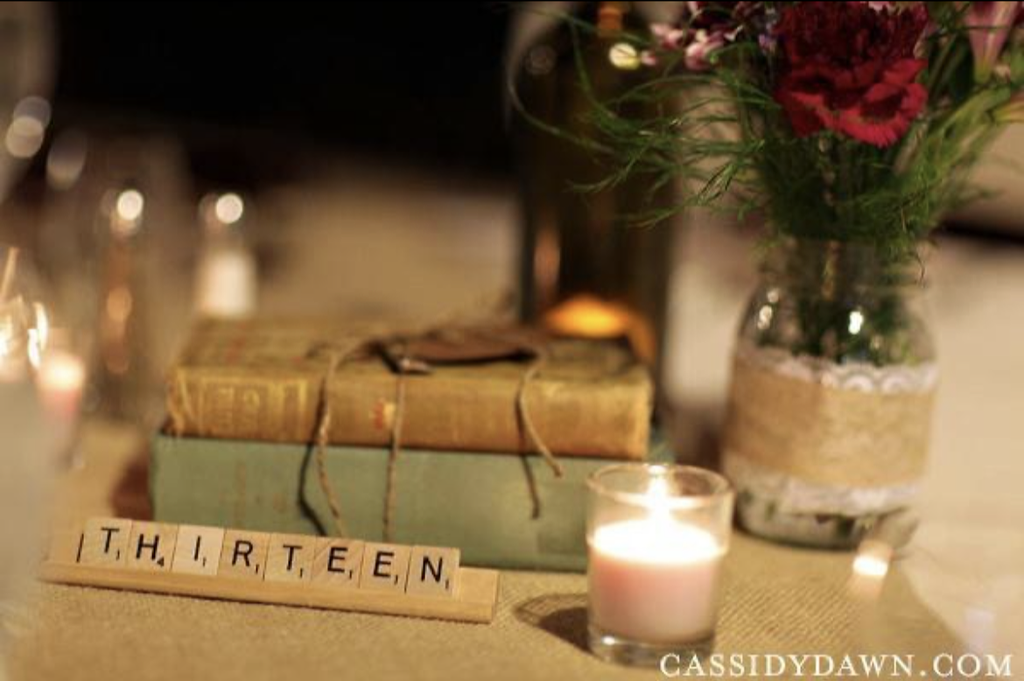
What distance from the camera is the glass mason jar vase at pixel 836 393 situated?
85 centimetres

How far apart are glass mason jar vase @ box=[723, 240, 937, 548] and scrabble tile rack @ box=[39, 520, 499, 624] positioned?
244 mm

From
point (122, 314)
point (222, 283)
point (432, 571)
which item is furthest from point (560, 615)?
point (222, 283)

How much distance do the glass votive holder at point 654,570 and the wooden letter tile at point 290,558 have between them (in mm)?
172

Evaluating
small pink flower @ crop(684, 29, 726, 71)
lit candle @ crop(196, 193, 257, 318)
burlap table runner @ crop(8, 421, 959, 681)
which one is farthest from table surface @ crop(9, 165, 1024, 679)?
small pink flower @ crop(684, 29, 726, 71)

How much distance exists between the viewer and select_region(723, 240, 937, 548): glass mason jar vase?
2.80ft

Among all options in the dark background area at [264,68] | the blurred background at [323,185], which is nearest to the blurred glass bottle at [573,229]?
the blurred background at [323,185]

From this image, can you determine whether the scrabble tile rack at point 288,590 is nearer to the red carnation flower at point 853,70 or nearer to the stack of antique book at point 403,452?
the stack of antique book at point 403,452

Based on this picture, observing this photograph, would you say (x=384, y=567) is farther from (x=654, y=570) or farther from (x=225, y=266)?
(x=225, y=266)

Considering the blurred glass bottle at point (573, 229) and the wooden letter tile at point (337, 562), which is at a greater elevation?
the blurred glass bottle at point (573, 229)

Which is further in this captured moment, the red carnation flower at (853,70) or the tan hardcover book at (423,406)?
the tan hardcover book at (423,406)

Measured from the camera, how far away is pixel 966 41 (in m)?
0.83

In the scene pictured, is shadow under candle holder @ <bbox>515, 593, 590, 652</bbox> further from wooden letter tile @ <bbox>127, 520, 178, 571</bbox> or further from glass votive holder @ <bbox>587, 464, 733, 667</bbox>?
wooden letter tile @ <bbox>127, 520, 178, 571</bbox>

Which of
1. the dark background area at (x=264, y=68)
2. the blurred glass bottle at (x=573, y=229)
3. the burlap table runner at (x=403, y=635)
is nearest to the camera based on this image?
the burlap table runner at (x=403, y=635)

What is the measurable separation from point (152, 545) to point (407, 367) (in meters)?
0.19
